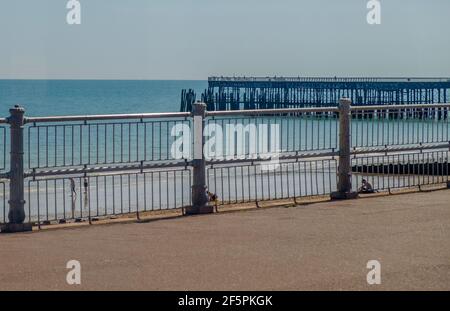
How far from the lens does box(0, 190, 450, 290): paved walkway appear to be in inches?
293

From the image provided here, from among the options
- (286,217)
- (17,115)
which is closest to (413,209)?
(286,217)

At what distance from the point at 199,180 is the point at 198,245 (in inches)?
99.6

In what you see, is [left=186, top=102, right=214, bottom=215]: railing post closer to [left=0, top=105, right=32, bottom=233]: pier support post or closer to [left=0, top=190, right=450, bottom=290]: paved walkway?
[left=0, top=190, right=450, bottom=290]: paved walkway

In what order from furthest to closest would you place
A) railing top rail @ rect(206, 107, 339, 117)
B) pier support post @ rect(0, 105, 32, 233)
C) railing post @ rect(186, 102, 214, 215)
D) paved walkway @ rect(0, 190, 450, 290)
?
railing top rail @ rect(206, 107, 339, 117), railing post @ rect(186, 102, 214, 215), pier support post @ rect(0, 105, 32, 233), paved walkway @ rect(0, 190, 450, 290)

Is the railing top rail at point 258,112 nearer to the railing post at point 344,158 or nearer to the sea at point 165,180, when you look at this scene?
the railing post at point 344,158

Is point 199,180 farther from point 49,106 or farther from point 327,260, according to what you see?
point 49,106

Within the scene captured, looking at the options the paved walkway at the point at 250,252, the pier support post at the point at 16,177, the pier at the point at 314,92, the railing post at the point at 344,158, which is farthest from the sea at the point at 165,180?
the pier at the point at 314,92

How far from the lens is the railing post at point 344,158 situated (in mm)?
13000

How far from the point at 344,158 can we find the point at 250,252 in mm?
4591

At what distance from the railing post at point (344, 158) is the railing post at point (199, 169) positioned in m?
2.16

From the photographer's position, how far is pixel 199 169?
38.1 ft

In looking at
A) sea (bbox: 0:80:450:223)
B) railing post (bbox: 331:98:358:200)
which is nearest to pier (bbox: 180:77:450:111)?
sea (bbox: 0:80:450:223)

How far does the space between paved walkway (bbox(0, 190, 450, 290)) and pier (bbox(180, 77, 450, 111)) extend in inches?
3216

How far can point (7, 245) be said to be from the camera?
9.28 m
